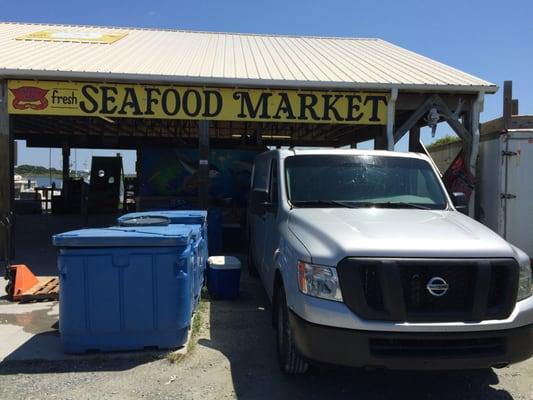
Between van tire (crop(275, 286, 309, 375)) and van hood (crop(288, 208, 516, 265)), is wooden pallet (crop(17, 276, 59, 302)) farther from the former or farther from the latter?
van hood (crop(288, 208, 516, 265))

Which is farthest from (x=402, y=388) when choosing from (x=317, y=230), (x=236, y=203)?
(x=236, y=203)

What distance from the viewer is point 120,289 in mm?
4738

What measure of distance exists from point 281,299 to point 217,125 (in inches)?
556

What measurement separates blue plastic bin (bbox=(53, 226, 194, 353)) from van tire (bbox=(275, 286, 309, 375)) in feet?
3.43

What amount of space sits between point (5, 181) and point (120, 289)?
5.99m

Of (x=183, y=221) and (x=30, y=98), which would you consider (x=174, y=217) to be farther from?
(x=30, y=98)

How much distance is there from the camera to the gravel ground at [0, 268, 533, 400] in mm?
4047

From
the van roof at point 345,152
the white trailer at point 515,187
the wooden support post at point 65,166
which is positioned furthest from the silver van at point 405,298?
the wooden support post at point 65,166

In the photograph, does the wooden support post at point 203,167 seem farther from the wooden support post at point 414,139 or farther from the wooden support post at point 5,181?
the wooden support post at point 414,139

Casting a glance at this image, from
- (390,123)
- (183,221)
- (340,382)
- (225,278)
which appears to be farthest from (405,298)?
(390,123)

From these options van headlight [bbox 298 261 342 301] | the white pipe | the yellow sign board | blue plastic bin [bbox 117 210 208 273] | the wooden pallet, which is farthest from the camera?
the yellow sign board

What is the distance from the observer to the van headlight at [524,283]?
3771 millimetres

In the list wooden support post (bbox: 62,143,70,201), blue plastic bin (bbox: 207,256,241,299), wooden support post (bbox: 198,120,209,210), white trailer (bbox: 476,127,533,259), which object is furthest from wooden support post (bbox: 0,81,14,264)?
→ wooden support post (bbox: 62,143,70,201)

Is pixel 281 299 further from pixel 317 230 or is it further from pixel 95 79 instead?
pixel 95 79
